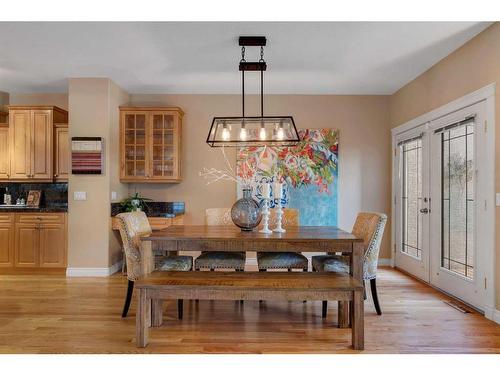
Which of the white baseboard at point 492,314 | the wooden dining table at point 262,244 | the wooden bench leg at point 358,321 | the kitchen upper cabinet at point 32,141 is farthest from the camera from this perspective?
the kitchen upper cabinet at point 32,141

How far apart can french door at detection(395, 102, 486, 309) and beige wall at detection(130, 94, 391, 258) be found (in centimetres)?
40

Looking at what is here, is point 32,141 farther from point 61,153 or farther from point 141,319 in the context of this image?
point 141,319

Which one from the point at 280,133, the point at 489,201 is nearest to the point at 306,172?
the point at 280,133

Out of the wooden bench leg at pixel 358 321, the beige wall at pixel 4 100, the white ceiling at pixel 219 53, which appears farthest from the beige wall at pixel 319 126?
the wooden bench leg at pixel 358 321

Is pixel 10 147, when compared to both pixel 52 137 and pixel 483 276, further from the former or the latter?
pixel 483 276

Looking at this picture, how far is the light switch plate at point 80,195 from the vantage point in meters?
5.07

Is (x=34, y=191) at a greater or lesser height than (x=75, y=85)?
lesser

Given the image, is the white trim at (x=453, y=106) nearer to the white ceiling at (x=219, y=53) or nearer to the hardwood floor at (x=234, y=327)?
the white ceiling at (x=219, y=53)

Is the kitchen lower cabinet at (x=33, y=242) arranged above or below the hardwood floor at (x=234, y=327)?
above

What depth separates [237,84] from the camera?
5363mm

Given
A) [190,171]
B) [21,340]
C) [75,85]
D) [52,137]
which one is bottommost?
[21,340]

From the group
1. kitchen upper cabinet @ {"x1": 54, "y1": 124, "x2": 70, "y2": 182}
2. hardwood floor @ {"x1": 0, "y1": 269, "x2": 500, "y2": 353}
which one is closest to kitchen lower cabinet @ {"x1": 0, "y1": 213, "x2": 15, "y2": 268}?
kitchen upper cabinet @ {"x1": 54, "y1": 124, "x2": 70, "y2": 182}
